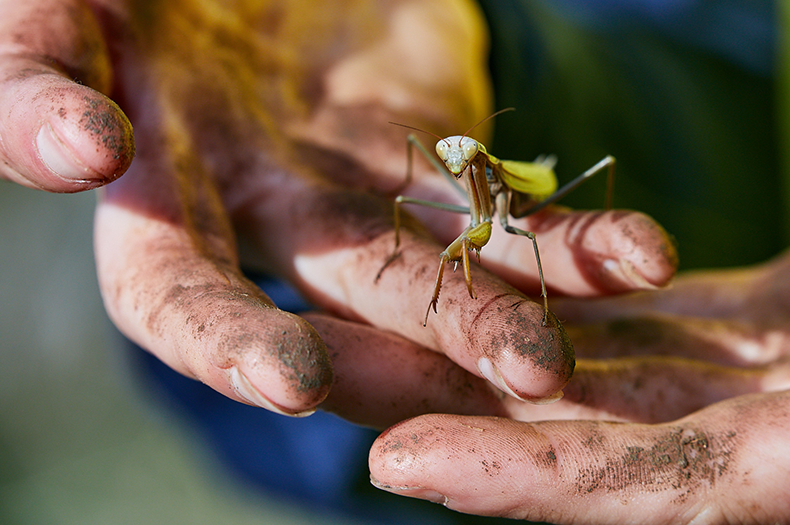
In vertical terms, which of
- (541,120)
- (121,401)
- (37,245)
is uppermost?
(541,120)

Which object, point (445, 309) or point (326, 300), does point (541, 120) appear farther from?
point (445, 309)

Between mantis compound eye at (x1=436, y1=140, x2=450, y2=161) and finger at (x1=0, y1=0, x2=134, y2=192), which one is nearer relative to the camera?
finger at (x1=0, y1=0, x2=134, y2=192)

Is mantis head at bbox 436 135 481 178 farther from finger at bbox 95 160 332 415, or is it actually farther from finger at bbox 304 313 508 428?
finger at bbox 95 160 332 415

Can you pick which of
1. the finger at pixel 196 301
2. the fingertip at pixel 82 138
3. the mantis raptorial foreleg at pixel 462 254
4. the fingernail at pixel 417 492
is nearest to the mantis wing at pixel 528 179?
the mantis raptorial foreleg at pixel 462 254

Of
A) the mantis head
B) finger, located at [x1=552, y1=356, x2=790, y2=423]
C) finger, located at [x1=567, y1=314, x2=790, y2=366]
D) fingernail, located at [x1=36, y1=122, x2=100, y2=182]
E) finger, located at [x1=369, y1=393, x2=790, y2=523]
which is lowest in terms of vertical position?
finger, located at [x1=567, y1=314, x2=790, y2=366]

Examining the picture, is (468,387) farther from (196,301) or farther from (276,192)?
(276,192)

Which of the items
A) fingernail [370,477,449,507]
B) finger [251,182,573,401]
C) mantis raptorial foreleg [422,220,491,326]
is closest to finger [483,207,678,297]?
finger [251,182,573,401]

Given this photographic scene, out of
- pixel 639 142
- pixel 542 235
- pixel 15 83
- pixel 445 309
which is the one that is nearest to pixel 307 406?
pixel 445 309
